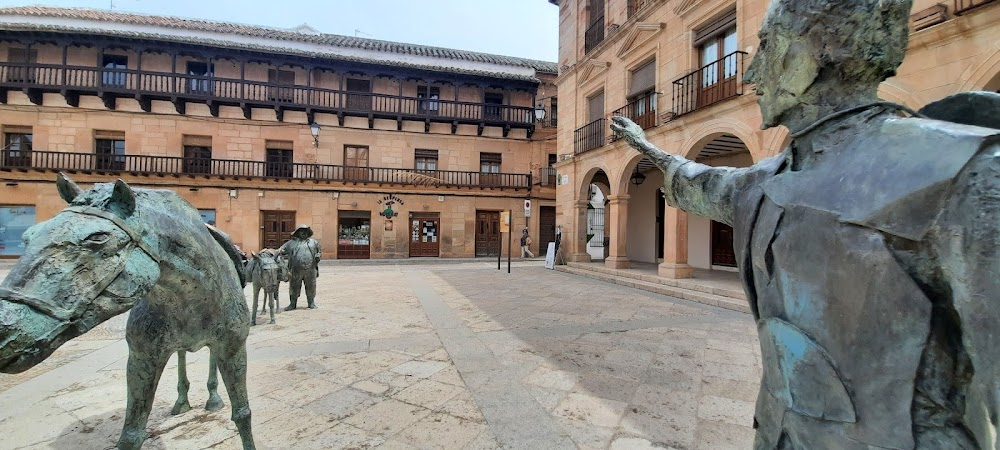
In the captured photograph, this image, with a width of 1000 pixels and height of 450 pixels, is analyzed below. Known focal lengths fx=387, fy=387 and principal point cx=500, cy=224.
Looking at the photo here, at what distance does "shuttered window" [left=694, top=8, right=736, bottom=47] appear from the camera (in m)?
7.88

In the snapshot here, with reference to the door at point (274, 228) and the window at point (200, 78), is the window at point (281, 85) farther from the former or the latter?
the door at point (274, 228)

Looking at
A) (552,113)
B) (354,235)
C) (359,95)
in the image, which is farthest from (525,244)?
(359,95)

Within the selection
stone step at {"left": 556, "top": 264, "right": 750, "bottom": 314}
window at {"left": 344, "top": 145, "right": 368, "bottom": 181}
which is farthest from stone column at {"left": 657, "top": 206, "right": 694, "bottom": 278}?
window at {"left": 344, "top": 145, "right": 368, "bottom": 181}

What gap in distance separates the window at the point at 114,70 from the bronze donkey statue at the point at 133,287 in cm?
2119

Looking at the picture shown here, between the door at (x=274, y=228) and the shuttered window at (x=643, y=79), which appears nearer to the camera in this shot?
the shuttered window at (x=643, y=79)

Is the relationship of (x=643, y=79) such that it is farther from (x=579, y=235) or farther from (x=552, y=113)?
(x=552, y=113)

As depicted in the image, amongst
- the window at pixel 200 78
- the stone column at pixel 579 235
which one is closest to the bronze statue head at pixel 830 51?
the stone column at pixel 579 235

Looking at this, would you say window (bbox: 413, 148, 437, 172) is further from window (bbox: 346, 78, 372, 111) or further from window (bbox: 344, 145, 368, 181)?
window (bbox: 346, 78, 372, 111)

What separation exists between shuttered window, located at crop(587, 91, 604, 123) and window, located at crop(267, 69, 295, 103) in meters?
13.5

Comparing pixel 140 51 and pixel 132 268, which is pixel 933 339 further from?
pixel 140 51

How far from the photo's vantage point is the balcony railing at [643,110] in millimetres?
9961

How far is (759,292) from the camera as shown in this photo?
959mm

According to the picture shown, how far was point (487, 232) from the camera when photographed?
20.2m

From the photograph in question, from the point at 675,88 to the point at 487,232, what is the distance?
41.6ft
